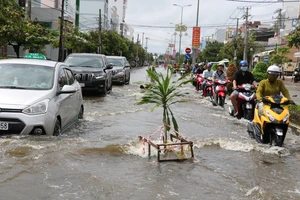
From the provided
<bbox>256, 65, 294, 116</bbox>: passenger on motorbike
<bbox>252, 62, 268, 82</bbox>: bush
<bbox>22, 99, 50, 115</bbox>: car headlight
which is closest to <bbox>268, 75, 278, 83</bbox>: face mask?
<bbox>256, 65, 294, 116</bbox>: passenger on motorbike

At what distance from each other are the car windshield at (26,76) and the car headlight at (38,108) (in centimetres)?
64

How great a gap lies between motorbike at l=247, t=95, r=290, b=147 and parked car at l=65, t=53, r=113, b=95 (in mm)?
8522

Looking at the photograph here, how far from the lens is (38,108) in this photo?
6262 mm

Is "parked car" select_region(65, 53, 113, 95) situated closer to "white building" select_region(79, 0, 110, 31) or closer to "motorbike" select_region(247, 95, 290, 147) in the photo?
"motorbike" select_region(247, 95, 290, 147)

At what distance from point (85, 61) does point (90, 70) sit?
0.92 metres

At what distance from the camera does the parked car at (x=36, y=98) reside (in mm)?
6078

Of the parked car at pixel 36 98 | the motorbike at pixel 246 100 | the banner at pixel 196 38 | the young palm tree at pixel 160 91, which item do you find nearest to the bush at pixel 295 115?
the motorbike at pixel 246 100

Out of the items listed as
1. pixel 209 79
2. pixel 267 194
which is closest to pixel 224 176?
pixel 267 194

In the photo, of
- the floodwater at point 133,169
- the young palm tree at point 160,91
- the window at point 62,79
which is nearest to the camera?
the floodwater at point 133,169

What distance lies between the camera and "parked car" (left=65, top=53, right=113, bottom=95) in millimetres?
14625

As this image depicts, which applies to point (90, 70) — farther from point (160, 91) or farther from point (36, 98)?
point (160, 91)

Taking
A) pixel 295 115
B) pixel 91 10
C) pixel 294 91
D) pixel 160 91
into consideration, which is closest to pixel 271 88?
pixel 160 91

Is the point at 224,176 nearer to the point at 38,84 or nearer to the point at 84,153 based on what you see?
the point at 84,153

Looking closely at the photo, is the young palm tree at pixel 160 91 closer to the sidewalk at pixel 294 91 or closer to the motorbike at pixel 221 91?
the motorbike at pixel 221 91
